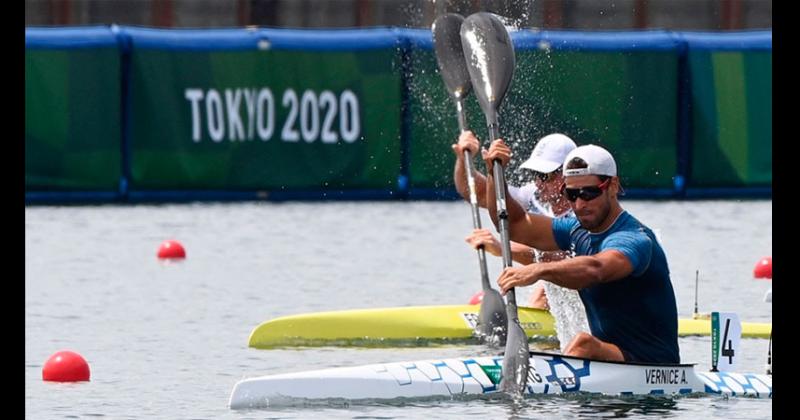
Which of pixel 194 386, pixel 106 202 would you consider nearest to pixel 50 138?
pixel 106 202

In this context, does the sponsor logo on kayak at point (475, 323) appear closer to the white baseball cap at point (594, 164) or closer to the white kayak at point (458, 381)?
the white kayak at point (458, 381)

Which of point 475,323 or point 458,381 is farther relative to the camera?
point 475,323

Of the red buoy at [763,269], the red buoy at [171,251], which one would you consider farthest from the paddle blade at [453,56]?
the red buoy at [171,251]

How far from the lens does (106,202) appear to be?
2469 centimetres

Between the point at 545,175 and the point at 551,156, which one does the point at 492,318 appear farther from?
the point at 551,156

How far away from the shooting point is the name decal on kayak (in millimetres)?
11117

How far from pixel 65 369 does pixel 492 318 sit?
128 inches

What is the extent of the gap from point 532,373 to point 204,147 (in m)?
14.0

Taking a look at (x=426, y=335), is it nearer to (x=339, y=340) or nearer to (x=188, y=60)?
(x=339, y=340)

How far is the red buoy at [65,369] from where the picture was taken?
40.0ft

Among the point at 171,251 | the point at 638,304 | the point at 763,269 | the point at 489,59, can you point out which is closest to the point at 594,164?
the point at 638,304

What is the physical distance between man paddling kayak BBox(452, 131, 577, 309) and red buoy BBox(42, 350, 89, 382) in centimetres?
244

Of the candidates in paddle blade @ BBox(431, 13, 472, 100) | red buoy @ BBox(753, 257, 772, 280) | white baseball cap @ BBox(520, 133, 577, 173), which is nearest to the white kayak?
white baseball cap @ BBox(520, 133, 577, 173)

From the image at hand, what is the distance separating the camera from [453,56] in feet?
47.4
